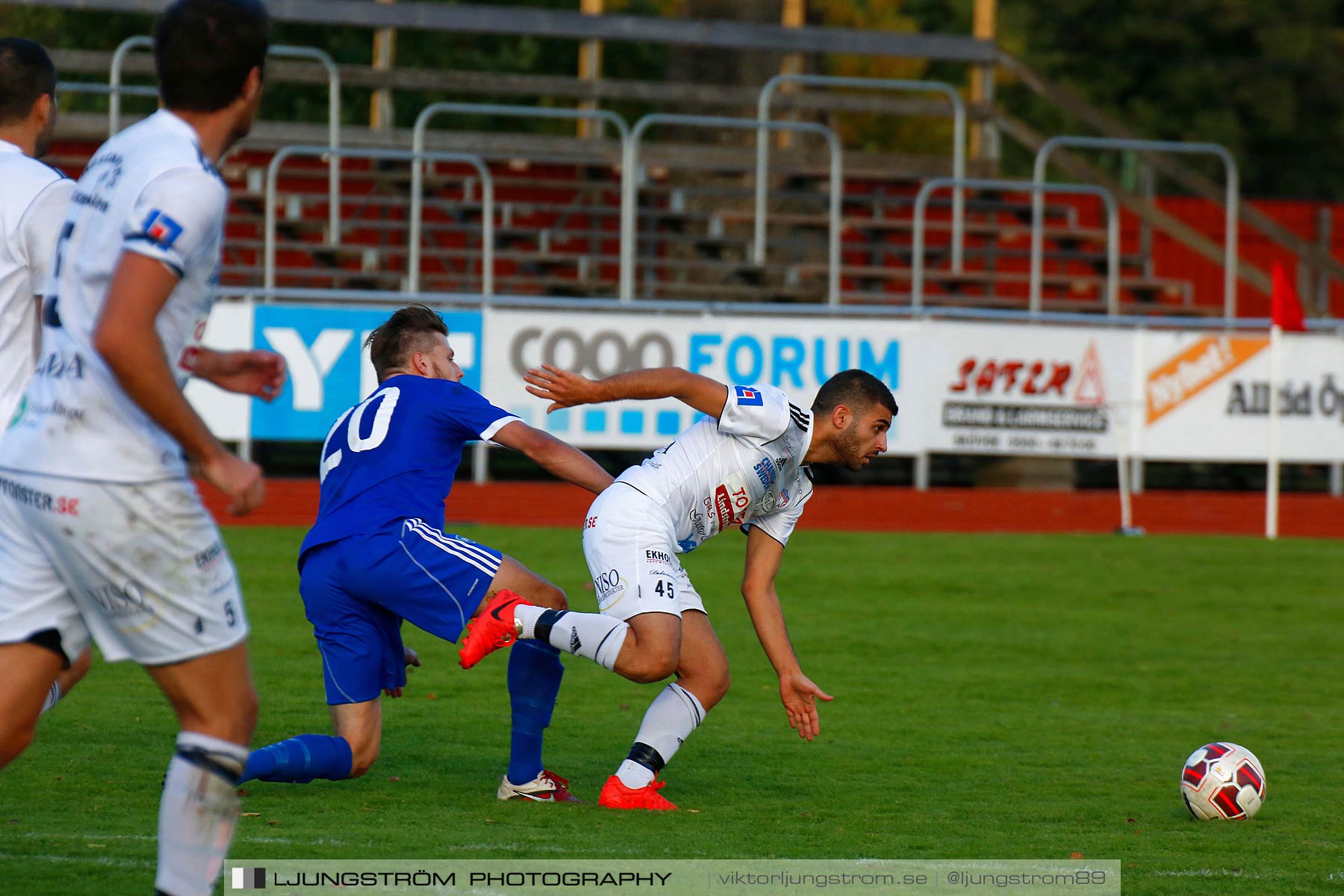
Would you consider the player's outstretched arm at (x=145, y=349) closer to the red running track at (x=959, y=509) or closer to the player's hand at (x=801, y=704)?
the player's hand at (x=801, y=704)

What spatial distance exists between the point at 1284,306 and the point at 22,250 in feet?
45.7

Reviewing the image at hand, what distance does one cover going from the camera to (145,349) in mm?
3365

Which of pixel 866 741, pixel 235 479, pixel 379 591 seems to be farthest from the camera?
pixel 866 741

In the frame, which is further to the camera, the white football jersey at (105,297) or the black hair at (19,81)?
the black hair at (19,81)

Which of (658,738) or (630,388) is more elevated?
(630,388)

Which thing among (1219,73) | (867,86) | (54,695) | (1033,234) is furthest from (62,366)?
(1219,73)

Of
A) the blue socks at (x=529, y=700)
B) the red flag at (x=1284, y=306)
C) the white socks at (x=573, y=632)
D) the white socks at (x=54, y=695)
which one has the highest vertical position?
the red flag at (x=1284, y=306)

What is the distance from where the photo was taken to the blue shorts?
5.68 meters

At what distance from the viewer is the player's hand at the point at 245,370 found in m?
3.89

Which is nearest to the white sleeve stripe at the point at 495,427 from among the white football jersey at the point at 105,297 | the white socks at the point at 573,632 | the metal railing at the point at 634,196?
the white socks at the point at 573,632

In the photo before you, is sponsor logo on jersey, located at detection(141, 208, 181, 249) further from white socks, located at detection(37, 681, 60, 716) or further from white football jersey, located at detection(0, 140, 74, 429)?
white socks, located at detection(37, 681, 60, 716)

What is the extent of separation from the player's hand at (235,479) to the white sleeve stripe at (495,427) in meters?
2.18

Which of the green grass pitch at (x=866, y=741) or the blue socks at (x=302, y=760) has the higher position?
the blue socks at (x=302, y=760)

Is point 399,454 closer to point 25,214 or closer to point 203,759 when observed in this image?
point 25,214
